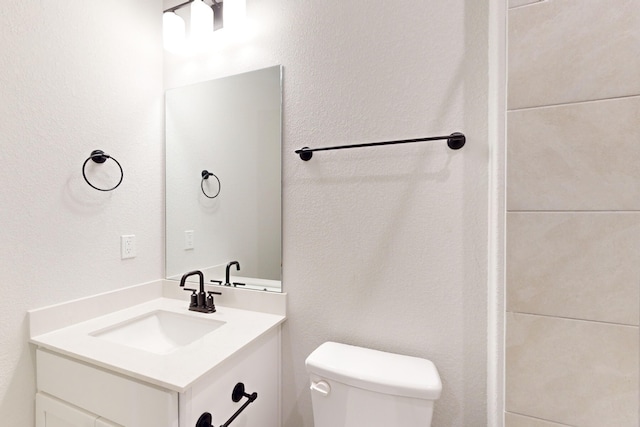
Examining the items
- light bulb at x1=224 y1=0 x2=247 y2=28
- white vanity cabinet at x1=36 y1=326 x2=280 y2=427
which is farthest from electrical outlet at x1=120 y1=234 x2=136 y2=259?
light bulb at x1=224 y1=0 x2=247 y2=28

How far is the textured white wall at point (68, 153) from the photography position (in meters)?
1.03

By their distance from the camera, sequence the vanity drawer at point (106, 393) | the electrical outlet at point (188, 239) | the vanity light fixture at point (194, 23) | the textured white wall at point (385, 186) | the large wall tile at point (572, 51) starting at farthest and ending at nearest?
the electrical outlet at point (188, 239) → the vanity light fixture at point (194, 23) → the textured white wall at point (385, 186) → the vanity drawer at point (106, 393) → the large wall tile at point (572, 51)

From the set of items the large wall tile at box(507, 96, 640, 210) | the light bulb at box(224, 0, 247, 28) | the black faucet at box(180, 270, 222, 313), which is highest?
the light bulb at box(224, 0, 247, 28)

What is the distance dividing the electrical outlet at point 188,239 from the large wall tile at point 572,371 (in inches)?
57.4

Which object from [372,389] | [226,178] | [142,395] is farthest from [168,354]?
[226,178]

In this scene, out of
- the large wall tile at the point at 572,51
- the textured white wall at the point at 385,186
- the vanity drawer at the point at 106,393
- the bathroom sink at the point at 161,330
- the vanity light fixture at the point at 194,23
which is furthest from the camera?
the vanity light fixture at the point at 194,23

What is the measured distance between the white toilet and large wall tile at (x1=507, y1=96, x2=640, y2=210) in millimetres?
618

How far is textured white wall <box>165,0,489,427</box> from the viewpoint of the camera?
3.38 feet

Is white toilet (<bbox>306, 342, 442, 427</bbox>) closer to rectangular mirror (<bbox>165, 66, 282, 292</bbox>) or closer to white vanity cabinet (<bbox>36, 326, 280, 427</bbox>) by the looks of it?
white vanity cabinet (<bbox>36, 326, 280, 427</bbox>)

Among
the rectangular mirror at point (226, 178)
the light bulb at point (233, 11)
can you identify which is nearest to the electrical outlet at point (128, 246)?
the rectangular mirror at point (226, 178)

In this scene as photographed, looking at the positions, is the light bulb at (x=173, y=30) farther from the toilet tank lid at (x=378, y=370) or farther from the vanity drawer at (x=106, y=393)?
the toilet tank lid at (x=378, y=370)

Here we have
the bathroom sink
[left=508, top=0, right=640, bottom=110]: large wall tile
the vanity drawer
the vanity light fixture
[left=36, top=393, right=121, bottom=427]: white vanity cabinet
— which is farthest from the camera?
the vanity light fixture

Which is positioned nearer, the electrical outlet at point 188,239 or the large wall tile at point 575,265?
the large wall tile at point 575,265

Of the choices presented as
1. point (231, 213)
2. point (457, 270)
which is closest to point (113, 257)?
point (231, 213)
